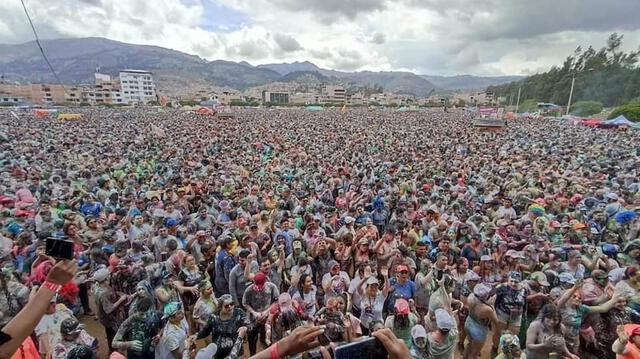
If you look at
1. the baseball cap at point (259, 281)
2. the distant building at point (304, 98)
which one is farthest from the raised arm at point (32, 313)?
the distant building at point (304, 98)

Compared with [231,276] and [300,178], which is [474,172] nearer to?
[300,178]

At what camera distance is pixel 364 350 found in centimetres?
122

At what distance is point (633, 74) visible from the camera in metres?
49.6

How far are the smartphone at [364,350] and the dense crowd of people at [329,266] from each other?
0.07 meters

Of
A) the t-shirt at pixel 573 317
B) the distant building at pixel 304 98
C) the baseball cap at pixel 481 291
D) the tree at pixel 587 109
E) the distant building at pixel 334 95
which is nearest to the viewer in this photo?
the t-shirt at pixel 573 317

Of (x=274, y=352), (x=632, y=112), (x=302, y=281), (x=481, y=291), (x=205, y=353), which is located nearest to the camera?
(x=274, y=352)

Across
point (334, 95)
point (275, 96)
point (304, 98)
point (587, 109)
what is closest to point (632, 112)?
point (587, 109)

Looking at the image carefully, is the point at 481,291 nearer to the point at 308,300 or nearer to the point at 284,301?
the point at 308,300

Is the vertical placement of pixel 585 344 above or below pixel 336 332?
below

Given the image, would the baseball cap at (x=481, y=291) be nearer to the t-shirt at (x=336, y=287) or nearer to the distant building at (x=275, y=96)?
the t-shirt at (x=336, y=287)

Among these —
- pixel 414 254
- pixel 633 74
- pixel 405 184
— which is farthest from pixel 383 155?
pixel 633 74

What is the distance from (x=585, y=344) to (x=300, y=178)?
7.36 metres

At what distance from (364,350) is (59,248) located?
155 cm

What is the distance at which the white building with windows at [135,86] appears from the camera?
323 feet
